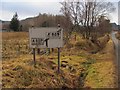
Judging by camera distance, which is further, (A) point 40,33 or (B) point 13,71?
(A) point 40,33

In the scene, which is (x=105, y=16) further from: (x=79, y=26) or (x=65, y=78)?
(x=65, y=78)

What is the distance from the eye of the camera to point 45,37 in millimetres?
13117

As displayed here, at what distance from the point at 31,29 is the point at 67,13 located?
2600cm

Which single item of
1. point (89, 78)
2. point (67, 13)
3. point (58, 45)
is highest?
point (67, 13)

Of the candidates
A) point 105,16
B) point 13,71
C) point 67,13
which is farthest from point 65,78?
point 105,16

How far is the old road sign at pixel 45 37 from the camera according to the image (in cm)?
1306

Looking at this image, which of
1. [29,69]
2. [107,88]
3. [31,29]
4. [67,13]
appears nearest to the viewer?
[107,88]

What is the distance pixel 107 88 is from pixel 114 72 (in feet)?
11.2

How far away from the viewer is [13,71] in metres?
12.2

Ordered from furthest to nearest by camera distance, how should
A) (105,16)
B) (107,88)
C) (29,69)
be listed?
(105,16) < (29,69) < (107,88)

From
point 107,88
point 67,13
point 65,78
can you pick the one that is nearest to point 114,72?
point 65,78

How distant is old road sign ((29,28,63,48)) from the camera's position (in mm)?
13062

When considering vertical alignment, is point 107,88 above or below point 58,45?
below

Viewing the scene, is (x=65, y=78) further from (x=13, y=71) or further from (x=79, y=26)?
(x=79, y=26)
